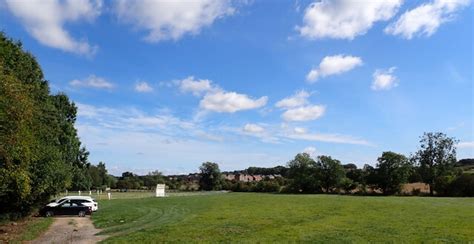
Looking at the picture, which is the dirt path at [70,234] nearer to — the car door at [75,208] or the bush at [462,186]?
the car door at [75,208]

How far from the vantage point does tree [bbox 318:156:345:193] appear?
11956cm

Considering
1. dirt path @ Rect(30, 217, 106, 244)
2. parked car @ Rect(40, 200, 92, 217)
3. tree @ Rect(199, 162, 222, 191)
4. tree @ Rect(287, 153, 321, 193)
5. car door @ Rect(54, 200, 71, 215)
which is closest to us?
dirt path @ Rect(30, 217, 106, 244)

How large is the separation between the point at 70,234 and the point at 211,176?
13203cm

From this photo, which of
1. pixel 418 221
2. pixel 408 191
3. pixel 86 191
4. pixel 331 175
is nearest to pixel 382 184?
pixel 408 191

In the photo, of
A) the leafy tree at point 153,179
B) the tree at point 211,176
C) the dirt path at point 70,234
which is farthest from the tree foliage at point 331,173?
the dirt path at point 70,234

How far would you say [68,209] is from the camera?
46.0 metres

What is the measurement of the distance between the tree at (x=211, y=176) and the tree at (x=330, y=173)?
152 feet

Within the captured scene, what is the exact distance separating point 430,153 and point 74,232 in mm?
100459

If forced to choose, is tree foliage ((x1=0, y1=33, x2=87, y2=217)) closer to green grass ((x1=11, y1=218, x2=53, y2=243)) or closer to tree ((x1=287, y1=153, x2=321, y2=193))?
green grass ((x1=11, y1=218, x2=53, y2=243))

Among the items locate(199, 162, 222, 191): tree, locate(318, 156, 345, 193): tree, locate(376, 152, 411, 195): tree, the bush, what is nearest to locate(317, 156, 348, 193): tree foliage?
locate(318, 156, 345, 193): tree

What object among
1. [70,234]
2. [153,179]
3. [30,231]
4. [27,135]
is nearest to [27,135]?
[27,135]

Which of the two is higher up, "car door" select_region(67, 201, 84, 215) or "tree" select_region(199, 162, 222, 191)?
"tree" select_region(199, 162, 222, 191)

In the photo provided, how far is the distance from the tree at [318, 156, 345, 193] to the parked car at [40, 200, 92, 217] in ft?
272

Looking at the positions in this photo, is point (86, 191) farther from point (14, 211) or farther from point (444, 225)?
point (444, 225)
